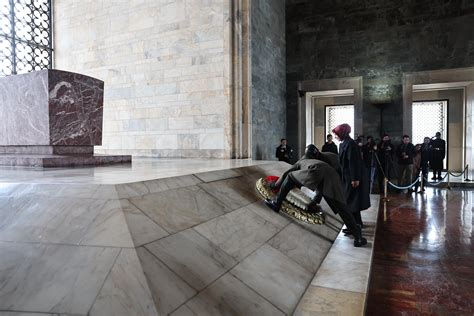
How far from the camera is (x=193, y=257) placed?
85.9 inches

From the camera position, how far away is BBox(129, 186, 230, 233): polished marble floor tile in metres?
2.37

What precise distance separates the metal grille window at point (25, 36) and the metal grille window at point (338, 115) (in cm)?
1182

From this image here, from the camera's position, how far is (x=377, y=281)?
298 cm

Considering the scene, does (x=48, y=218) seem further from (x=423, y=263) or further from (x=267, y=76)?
(x=267, y=76)

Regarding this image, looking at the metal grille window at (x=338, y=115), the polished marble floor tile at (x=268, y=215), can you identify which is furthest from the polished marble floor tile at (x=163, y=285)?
the metal grille window at (x=338, y=115)

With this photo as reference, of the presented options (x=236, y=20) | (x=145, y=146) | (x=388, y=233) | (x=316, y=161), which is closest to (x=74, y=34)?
(x=145, y=146)

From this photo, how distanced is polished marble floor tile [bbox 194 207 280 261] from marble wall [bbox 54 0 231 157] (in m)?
4.94

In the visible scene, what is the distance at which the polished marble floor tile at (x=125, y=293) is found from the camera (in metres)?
1.62

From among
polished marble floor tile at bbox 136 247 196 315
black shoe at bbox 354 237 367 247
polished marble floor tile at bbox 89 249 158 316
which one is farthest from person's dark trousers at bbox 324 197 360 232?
polished marble floor tile at bbox 89 249 158 316

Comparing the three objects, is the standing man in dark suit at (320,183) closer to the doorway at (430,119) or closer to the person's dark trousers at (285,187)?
the person's dark trousers at (285,187)

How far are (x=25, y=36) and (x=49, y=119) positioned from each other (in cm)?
762

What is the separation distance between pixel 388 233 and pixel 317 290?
8.38 ft

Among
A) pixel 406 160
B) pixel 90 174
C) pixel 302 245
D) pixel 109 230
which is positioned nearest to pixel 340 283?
pixel 302 245

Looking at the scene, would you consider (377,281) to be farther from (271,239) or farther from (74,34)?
(74,34)
